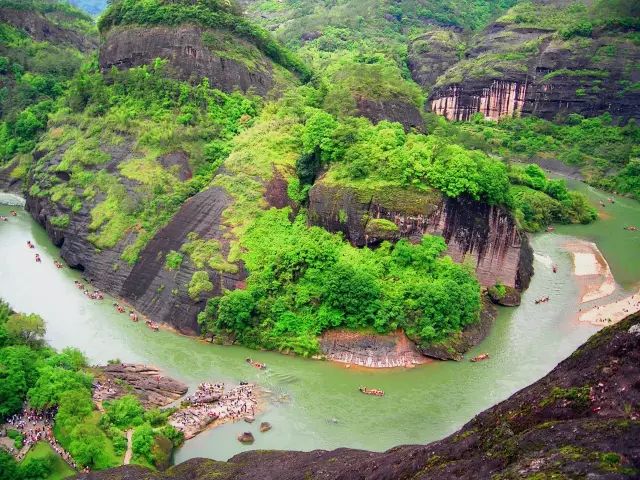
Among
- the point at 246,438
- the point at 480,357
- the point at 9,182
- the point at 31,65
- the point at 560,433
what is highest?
the point at 560,433

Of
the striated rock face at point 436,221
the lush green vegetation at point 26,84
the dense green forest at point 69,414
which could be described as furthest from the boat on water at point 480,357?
the lush green vegetation at point 26,84

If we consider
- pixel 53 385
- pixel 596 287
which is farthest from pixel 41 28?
pixel 596 287

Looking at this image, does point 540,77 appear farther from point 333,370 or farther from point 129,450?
point 129,450

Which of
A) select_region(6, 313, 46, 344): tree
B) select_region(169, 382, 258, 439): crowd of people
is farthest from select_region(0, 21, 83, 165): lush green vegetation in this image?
select_region(169, 382, 258, 439): crowd of people

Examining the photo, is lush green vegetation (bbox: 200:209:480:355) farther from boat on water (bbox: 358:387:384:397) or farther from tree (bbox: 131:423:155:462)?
tree (bbox: 131:423:155:462)

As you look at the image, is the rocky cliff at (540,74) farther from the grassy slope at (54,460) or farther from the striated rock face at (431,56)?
the grassy slope at (54,460)

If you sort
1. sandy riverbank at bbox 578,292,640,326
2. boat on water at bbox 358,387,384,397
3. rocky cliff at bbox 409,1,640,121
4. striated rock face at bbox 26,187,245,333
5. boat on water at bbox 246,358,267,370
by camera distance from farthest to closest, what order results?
rocky cliff at bbox 409,1,640,121 → sandy riverbank at bbox 578,292,640,326 → striated rock face at bbox 26,187,245,333 → boat on water at bbox 246,358,267,370 → boat on water at bbox 358,387,384,397
